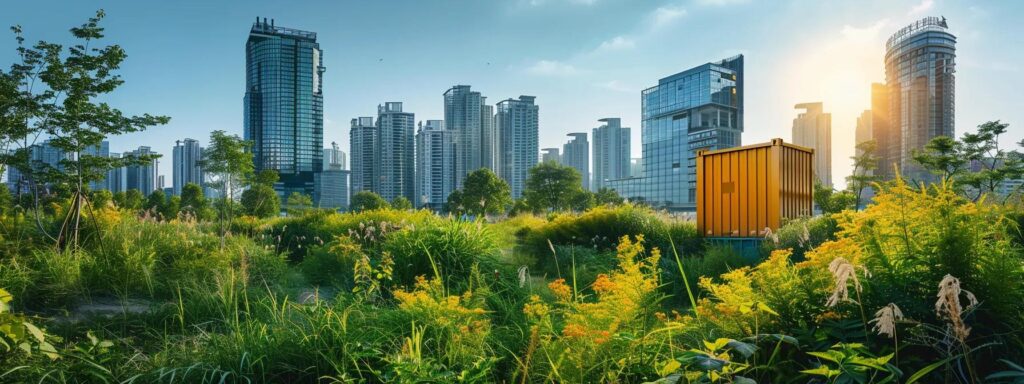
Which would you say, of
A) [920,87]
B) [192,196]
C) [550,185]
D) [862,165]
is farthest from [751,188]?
[920,87]

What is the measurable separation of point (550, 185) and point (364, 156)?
49751 millimetres

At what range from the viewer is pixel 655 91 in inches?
4318

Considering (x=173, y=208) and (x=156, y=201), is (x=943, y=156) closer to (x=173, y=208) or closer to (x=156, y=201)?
(x=173, y=208)

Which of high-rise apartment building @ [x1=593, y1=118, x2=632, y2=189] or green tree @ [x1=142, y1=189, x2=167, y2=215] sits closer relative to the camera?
green tree @ [x1=142, y1=189, x2=167, y2=215]

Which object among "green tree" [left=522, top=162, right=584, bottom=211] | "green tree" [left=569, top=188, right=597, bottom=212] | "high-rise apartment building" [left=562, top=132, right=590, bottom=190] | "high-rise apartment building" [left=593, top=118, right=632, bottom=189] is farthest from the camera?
"high-rise apartment building" [left=593, top=118, right=632, bottom=189]

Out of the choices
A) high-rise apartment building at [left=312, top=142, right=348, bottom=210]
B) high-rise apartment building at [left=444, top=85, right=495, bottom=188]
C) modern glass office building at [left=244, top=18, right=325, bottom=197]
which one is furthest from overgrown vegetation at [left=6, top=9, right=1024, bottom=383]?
high-rise apartment building at [left=444, top=85, right=495, bottom=188]

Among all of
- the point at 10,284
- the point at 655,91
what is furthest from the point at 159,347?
the point at 655,91

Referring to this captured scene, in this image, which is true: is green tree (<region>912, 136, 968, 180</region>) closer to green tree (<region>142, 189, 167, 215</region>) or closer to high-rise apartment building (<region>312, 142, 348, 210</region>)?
green tree (<region>142, 189, 167, 215</region>)

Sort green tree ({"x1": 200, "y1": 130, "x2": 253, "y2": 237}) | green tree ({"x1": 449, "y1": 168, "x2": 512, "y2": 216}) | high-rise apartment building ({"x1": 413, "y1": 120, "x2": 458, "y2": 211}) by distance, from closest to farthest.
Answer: green tree ({"x1": 200, "y1": 130, "x2": 253, "y2": 237}) < green tree ({"x1": 449, "y1": 168, "x2": 512, "y2": 216}) < high-rise apartment building ({"x1": 413, "y1": 120, "x2": 458, "y2": 211})

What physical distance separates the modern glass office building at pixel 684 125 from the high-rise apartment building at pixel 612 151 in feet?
65.3

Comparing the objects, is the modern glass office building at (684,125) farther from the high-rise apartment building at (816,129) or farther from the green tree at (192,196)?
the green tree at (192,196)

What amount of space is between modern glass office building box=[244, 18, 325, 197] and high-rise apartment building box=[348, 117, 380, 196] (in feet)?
39.6

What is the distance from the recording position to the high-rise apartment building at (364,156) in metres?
79.9

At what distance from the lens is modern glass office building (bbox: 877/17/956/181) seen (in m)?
51.6
